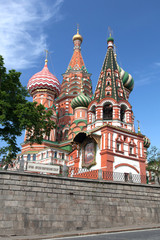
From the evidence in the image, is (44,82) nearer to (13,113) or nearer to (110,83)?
(110,83)

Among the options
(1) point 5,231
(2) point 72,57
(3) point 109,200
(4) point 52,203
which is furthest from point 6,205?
(2) point 72,57

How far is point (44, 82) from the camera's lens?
147ft

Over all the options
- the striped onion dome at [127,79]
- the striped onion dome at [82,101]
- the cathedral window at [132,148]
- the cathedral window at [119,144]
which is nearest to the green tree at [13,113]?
the cathedral window at [119,144]

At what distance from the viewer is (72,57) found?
55.9 metres

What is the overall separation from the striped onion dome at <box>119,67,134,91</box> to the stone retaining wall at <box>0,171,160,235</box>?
30215mm

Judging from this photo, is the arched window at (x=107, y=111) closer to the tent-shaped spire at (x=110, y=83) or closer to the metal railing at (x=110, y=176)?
→ the tent-shaped spire at (x=110, y=83)

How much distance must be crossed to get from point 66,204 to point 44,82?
34.3 m

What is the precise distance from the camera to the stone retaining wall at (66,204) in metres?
11.8

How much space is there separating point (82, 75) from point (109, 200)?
38.9 meters

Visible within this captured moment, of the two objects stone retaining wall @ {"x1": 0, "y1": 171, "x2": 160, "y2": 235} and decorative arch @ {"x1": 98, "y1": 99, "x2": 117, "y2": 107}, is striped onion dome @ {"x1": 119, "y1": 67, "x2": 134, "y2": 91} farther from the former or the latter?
stone retaining wall @ {"x1": 0, "y1": 171, "x2": 160, "y2": 235}

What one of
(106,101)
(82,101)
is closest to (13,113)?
(106,101)

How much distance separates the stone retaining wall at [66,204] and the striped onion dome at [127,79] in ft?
99.1

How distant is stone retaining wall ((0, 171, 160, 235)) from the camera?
38.8ft

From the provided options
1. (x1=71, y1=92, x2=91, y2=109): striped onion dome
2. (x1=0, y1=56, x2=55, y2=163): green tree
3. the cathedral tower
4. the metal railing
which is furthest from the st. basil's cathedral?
(x1=0, y1=56, x2=55, y2=163): green tree
